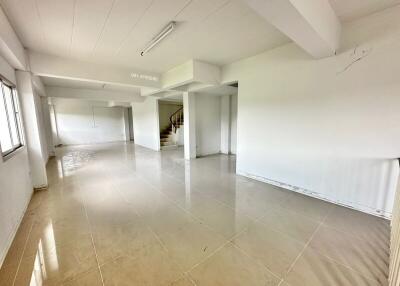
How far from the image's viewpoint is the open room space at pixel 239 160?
1.55m

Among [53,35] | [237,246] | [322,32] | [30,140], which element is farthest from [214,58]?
[30,140]

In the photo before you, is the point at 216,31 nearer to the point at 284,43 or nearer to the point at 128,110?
the point at 284,43

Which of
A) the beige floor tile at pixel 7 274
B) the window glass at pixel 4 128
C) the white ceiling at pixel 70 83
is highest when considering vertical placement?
the white ceiling at pixel 70 83

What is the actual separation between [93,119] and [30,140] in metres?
8.06

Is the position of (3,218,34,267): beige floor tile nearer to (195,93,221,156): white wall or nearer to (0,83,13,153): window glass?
(0,83,13,153): window glass

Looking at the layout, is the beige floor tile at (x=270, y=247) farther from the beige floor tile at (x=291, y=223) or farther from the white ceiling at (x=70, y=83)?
the white ceiling at (x=70, y=83)

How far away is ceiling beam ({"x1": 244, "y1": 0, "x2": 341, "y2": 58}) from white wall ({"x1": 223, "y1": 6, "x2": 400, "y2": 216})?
0.37 m

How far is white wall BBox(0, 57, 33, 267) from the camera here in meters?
1.76

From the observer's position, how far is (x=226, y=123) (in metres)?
6.55

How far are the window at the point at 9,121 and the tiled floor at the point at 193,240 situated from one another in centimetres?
102

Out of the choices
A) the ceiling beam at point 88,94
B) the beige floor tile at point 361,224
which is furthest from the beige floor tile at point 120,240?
the ceiling beam at point 88,94

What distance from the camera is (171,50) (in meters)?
3.08

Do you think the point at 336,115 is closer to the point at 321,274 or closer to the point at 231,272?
the point at 321,274

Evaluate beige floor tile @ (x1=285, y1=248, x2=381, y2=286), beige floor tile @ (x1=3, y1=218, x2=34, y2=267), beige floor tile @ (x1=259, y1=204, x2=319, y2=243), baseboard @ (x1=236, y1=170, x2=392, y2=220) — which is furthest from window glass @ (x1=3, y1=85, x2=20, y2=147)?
baseboard @ (x1=236, y1=170, x2=392, y2=220)
